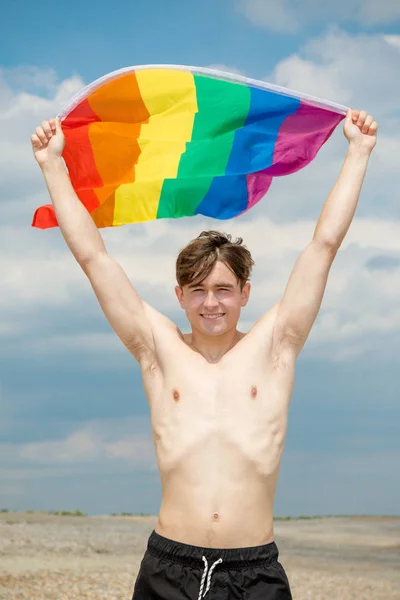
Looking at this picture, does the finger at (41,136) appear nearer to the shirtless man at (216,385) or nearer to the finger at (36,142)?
the finger at (36,142)

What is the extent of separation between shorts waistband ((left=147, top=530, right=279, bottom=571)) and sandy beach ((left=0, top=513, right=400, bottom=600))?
5.05 m

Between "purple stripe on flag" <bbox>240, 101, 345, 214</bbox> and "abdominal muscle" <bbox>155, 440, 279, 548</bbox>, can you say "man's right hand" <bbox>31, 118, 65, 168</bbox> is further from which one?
"abdominal muscle" <bbox>155, 440, 279, 548</bbox>

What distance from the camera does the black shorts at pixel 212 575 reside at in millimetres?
4086

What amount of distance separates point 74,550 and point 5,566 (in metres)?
1.37

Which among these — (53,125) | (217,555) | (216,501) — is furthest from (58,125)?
(217,555)

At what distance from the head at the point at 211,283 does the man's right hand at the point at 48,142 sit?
1044 mm

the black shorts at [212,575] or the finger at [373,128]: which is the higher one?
the finger at [373,128]

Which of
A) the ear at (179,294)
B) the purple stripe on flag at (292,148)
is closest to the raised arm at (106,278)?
the ear at (179,294)

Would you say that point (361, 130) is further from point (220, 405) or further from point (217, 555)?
point (217, 555)

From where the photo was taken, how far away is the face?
14.7ft

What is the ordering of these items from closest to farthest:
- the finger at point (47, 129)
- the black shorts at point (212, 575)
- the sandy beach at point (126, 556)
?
the black shorts at point (212, 575)
the finger at point (47, 129)
the sandy beach at point (126, 556)

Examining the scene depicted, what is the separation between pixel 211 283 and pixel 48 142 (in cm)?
144

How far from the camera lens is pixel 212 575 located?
4102 millimetres

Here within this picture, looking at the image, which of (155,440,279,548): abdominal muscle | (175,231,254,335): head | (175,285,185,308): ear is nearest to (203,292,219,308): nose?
(175,231,254,335): head
